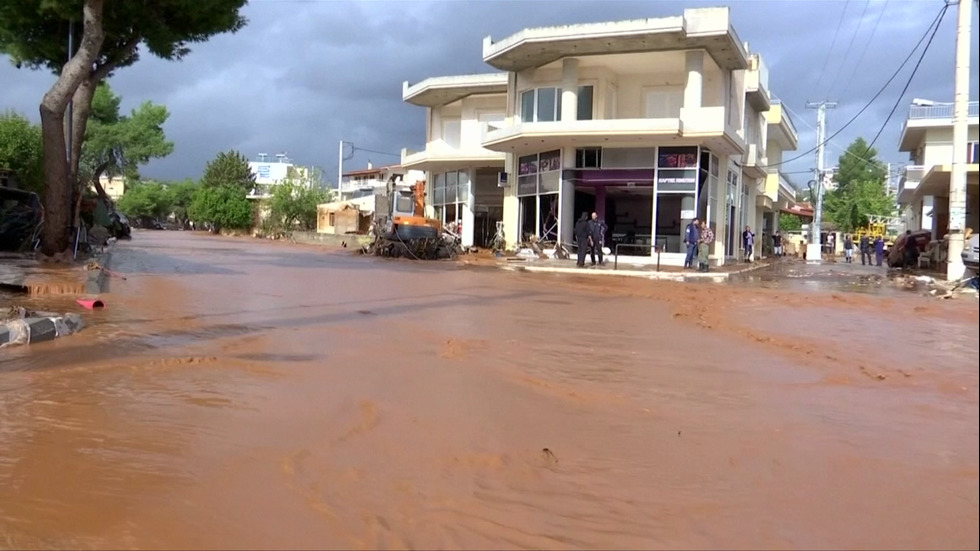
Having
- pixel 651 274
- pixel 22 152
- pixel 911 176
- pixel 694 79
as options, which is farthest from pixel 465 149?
pixel 911 176

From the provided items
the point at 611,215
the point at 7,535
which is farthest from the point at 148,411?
the point at 611,215

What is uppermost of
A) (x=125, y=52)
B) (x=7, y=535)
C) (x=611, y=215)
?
(x=125, y=52)

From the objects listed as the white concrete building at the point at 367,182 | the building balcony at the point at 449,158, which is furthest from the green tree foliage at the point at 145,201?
the building balcony at the point at 449,158

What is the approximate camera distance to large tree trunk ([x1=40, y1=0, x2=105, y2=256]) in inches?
619

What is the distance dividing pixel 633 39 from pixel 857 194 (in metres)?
46.1

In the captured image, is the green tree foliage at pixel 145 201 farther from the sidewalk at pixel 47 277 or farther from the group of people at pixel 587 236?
the sidewalk at pixel 47 277

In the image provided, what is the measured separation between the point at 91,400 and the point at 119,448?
4.10ft

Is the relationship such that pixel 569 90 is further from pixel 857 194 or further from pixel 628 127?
pixel 857 194

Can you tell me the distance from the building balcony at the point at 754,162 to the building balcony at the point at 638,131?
670cm

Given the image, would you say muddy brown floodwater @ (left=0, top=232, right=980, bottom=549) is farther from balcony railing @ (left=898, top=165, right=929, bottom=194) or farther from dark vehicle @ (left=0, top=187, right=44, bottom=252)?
balcony railing @ (left=898, top=165, right=929, bottom=194)

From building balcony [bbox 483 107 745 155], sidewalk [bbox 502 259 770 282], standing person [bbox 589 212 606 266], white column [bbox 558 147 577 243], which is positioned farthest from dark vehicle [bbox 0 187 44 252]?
white column [bbox 558 147 577 243]

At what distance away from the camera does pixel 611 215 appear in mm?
32156

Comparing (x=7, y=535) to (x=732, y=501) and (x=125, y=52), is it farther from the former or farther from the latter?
(x=125, y=52)

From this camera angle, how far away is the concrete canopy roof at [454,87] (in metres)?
32.5
